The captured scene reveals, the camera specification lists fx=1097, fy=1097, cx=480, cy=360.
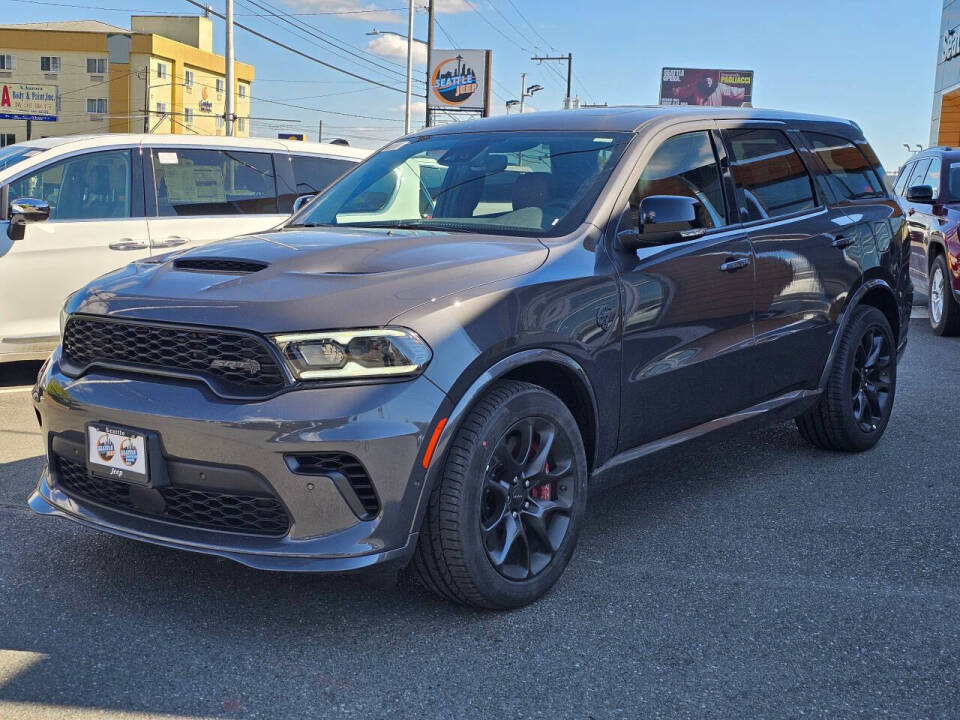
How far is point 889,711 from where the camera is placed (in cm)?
293

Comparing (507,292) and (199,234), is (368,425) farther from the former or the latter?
(199,234)

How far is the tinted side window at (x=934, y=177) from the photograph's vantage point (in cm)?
1101

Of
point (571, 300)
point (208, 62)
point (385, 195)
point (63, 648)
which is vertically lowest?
point (63, 648)

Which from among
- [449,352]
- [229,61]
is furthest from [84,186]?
[229,61]

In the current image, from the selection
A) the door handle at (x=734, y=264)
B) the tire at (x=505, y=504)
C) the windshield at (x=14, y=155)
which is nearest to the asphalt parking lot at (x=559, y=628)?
the tire at (x=505, y=504)

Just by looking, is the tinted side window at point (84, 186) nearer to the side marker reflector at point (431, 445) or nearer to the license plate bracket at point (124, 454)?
the license plate bracket at point (124, 454)

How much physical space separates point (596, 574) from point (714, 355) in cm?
104

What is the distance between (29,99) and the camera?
255ft

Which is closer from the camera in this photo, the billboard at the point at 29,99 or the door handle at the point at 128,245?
the door handle at the point at 128,245

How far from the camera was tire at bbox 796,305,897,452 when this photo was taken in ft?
17.7

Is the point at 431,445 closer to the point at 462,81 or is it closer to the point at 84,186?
the point at 84,186

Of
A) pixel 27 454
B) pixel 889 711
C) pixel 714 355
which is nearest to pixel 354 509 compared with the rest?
pixel 889 711

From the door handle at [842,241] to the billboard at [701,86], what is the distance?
96.0m

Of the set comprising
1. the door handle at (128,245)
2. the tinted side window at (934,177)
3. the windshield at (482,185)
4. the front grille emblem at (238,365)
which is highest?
the tinted side window at (934,177)
